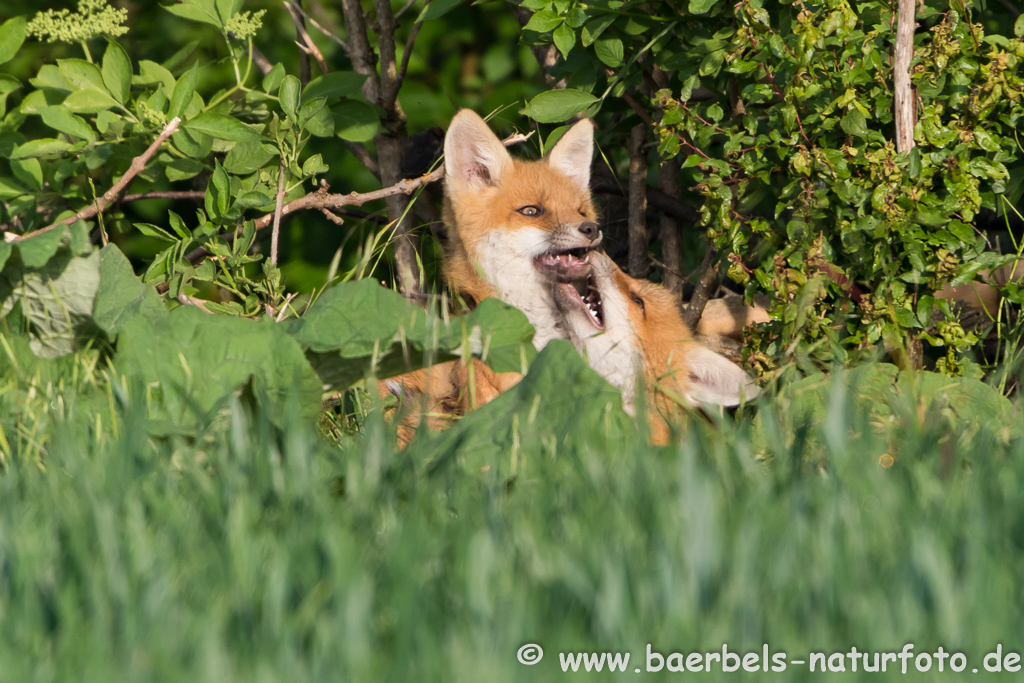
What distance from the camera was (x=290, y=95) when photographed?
11.8ft

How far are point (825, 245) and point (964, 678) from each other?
212 centimetres

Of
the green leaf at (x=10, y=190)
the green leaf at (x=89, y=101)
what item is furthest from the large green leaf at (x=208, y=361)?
the green leaf at (x=10, y=190)

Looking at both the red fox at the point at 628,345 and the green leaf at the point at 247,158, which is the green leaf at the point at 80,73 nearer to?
the green leaf at the point at 247,158

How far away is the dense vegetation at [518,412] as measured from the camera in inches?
53.8

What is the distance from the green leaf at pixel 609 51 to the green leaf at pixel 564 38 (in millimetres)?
237

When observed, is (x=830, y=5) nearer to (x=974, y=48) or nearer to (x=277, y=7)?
(x=974, y=48)

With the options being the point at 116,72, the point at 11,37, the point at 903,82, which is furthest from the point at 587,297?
the point at 11,37

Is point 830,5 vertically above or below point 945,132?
above

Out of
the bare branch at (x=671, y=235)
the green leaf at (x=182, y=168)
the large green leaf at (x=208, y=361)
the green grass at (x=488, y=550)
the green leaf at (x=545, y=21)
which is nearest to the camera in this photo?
the green grass at (x=488, y=550)

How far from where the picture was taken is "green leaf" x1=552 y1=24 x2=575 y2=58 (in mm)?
3209

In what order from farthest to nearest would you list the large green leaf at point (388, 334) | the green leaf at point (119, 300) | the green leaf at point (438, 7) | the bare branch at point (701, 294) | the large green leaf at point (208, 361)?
the bare branch at point (701, 294) < the green leaf at point (438, 7) < the green leaf at point (119, 300) < the large green leaf at point (388, 334) < the large green leaf at point (208, 361)

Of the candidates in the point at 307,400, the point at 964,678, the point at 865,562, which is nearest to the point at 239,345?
the point at 307,400

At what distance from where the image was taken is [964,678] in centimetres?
124

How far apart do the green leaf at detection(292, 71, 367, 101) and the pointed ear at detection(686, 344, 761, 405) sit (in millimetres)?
1696
